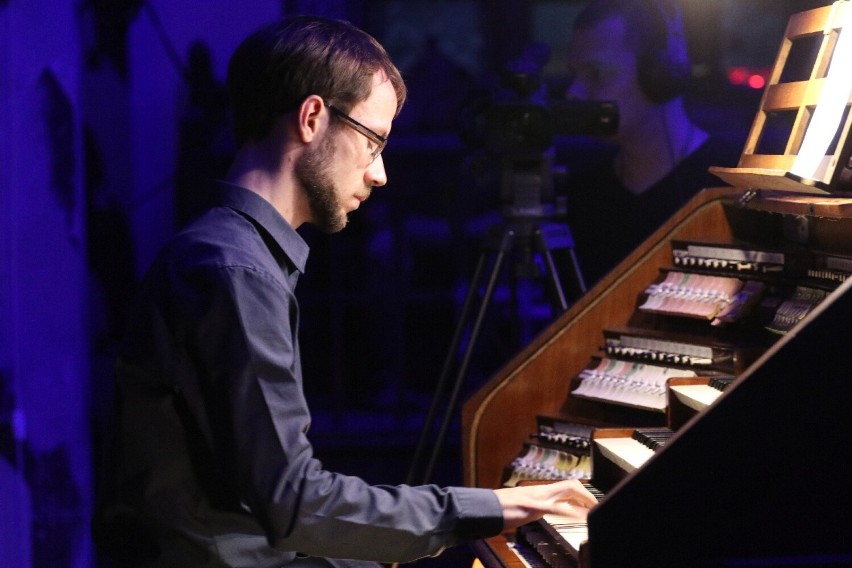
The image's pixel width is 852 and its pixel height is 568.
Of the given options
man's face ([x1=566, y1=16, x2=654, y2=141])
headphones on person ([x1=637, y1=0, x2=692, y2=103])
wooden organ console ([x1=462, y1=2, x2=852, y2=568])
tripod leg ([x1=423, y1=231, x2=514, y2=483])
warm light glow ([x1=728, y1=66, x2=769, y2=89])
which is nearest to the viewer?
wooden organ console ([x1=462, y1=2, x2=852, y2=568])

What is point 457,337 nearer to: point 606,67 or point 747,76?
point 606,67

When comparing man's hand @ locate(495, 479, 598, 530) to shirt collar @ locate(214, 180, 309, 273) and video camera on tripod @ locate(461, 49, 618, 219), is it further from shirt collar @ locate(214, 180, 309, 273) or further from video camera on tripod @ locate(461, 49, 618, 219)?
video camera on tripod @ locate(461, 49, 618, 219)

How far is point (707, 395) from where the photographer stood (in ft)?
7.02

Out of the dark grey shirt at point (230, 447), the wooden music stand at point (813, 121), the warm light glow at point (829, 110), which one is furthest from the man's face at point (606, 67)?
the dark grey shirt at point (230, 447)

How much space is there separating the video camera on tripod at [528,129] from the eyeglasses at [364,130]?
1.49m

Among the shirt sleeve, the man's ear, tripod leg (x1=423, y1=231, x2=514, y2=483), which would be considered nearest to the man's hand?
the shirt sleeve

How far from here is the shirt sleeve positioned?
1.47 m

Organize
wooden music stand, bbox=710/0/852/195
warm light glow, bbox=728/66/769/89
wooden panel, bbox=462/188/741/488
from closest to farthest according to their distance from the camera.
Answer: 1. wooden music stand, bbox=710/0/852/195
2. wooden panel, bbox=462/188/741/488
3. warm light glow, bbox=728/66/769/89

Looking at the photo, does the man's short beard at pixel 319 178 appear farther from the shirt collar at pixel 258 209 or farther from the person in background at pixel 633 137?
the person in background at pixel 633 137

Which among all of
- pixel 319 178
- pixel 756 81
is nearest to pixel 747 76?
pixel 756 81

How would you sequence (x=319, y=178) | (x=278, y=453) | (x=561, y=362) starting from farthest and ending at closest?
(x=561, y=362) < (x=319, y=178) < (x=278, y=453)

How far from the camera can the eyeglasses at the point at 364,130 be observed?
175 cm

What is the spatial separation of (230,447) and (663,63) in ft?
9.45

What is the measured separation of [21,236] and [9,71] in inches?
19.4
